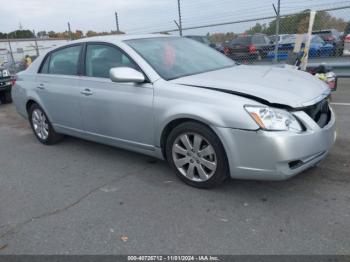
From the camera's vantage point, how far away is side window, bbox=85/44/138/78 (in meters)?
4.29

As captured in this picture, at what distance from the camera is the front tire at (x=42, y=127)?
5.69m

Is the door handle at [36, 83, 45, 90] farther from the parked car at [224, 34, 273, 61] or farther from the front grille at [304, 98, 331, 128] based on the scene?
the parked car at [224, 34, 273, 61]

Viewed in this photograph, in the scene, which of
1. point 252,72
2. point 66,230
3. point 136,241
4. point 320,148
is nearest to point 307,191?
point 320,148

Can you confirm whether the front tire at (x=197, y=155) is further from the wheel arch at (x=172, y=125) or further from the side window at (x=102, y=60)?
the side window at (x=102, y=60)

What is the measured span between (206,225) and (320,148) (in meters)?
1.28

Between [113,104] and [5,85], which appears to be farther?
[5,85]

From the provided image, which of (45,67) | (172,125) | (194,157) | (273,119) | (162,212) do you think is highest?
(45,67)

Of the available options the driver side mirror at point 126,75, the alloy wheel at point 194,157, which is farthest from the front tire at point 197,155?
the driver side mirror at point 126,75

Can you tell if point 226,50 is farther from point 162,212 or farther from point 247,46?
point 162,212

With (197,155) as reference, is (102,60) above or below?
above

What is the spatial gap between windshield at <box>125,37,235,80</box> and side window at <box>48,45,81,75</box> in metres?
0.96

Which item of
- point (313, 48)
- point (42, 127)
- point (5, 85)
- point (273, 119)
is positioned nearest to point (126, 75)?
point (273, 119)

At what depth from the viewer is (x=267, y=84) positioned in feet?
11.6

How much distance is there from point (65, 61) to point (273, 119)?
3.25 meters
